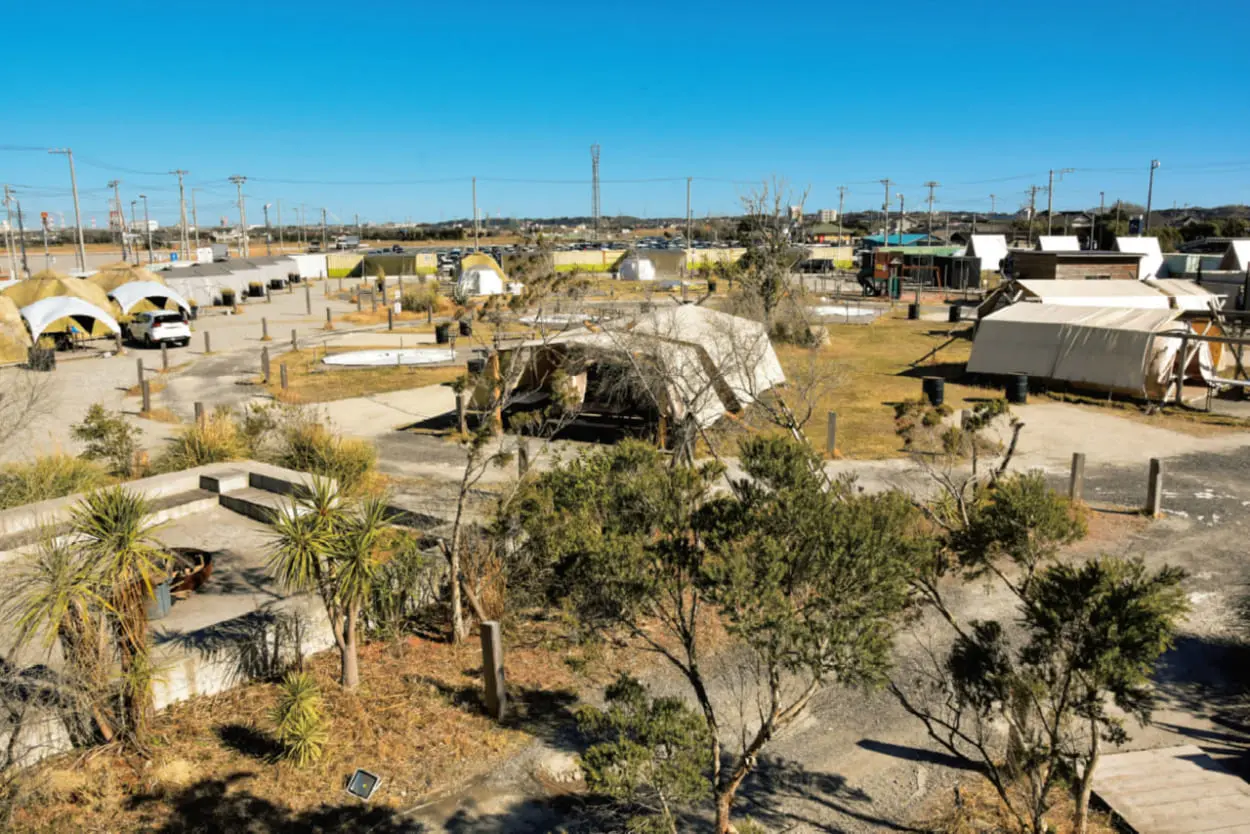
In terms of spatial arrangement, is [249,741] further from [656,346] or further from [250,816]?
[656,346]

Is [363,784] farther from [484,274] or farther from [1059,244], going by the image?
[1059,244]

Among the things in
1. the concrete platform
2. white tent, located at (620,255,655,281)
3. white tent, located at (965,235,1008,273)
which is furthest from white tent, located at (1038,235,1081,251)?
the concrete platform

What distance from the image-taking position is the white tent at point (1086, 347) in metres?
25.0

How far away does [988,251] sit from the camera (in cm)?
6856

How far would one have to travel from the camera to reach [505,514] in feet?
36.9

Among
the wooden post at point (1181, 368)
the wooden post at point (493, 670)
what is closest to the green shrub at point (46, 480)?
the wooden post at point (493, 670)

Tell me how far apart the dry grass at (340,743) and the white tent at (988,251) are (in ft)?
213

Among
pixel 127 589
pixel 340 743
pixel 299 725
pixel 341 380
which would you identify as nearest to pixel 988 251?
pixel 341 380

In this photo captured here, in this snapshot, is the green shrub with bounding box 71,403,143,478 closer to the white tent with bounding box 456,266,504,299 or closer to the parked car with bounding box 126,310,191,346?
the parked car with bounding box 126,310,191,346

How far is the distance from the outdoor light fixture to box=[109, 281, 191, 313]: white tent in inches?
1556

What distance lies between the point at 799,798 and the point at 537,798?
7.51 feet

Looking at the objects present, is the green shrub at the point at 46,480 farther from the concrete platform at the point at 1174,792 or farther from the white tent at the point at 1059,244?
the white tent at the point at 1059,244

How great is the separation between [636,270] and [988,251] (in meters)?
27.0

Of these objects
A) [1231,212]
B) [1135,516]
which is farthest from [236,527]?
[1231,212]
